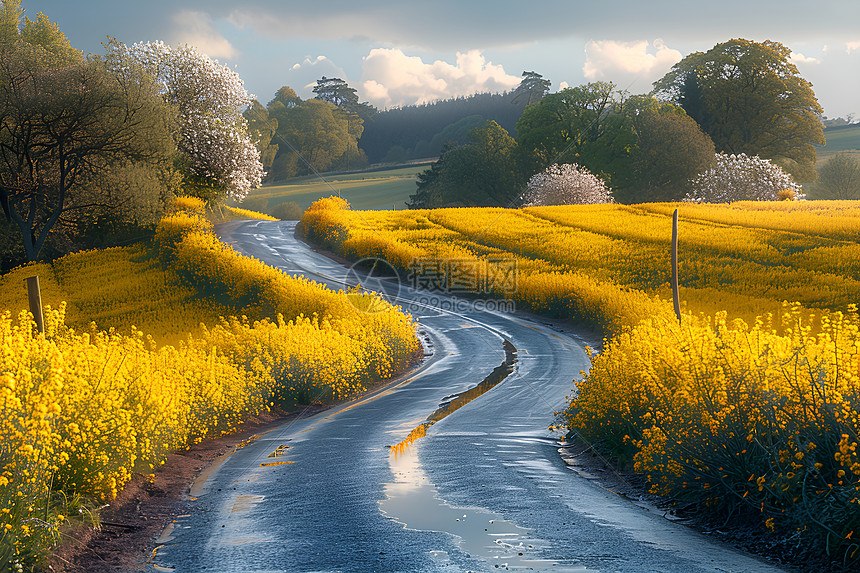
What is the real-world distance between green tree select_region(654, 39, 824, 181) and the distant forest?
6109 centimetres

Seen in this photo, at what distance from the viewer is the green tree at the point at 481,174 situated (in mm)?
74750

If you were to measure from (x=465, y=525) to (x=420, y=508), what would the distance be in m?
0.77

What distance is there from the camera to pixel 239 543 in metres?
6.58

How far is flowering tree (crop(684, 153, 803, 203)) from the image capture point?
207ft

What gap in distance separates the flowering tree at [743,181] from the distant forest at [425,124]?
225ft

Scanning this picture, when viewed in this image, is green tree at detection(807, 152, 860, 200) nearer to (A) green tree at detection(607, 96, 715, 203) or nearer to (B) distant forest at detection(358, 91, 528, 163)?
(A) green tree at detection(607, 96, 715, 203)

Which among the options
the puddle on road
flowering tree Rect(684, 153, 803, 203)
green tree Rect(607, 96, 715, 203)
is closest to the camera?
the puddle on road

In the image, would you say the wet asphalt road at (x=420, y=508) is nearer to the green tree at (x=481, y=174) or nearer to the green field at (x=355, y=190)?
the green tree at (x=481, y=174)

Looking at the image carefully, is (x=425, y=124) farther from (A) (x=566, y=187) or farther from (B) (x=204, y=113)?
(B) (x=204, y=113)

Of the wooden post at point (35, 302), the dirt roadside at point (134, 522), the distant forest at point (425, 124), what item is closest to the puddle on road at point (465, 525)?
the dirt roadside at point (134, 522)

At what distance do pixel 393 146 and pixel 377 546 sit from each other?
138390 mm

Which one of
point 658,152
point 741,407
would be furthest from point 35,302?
point 658,152

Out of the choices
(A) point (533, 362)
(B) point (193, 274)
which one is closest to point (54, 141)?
(B) point (193, 274)

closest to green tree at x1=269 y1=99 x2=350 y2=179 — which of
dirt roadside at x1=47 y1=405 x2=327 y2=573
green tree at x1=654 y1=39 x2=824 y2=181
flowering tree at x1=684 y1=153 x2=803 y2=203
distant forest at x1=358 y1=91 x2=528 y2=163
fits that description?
distant forest at x1=358 y1=91 x2=528 y2=163
